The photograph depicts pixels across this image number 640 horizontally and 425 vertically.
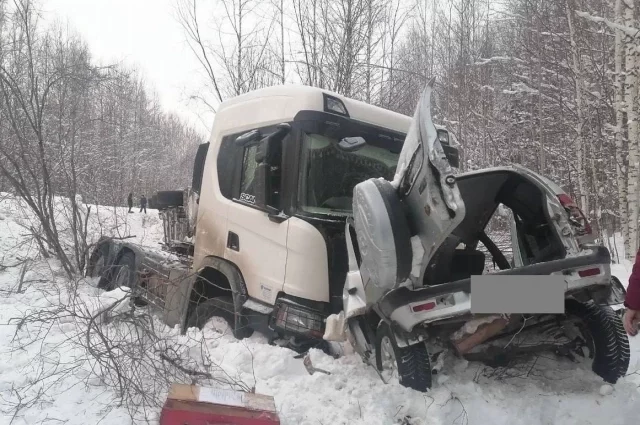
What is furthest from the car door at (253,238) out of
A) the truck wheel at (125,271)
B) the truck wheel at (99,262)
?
the truck wheel at (99,262)

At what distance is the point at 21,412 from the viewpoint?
8.61ft

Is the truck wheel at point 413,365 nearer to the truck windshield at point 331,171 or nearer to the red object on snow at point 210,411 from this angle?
the red object on snow at point 210,411

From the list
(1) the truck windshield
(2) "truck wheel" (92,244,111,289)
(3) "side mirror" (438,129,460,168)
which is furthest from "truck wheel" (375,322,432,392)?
(2) "truck wheel" (92,244,111,289)

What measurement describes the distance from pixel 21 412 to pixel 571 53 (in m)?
14.5

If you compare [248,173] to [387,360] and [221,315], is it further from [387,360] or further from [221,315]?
[387,360]

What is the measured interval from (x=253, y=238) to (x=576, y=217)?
2544 millimetres

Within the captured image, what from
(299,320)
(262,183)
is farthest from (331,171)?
(299,320)

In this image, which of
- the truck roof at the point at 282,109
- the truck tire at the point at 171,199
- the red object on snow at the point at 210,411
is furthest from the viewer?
the truck tire at the point at 171,199

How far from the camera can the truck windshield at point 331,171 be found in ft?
12.8

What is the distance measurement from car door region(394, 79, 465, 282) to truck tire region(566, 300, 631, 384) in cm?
119

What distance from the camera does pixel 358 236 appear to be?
307 centimetres

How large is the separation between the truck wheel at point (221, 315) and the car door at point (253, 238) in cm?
29

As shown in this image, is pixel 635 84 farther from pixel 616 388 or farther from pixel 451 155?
pixel 616 388

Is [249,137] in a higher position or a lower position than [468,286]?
higher
